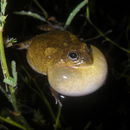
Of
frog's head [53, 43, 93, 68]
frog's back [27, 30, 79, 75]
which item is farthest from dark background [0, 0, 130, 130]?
frog's head [53, 43, 93, 68]

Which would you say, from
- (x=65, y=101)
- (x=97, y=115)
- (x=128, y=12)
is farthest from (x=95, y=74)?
(x=128, y=12)

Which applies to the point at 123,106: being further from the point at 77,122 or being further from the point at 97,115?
the point at 77,122

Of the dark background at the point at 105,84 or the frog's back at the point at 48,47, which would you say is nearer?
the frog's back at the point at 48,47

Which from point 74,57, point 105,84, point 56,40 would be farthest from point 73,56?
point 105,84

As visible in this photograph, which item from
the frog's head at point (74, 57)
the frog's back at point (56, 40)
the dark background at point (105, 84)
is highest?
the frog's back at point (56, 40)

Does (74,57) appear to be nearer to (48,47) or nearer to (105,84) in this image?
(48,47)

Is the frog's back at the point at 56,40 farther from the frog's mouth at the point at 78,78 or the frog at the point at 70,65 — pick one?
the frog's mouth at the point at 78,78

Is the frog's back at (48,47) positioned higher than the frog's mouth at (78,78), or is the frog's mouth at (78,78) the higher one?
the frog's back at (48,47)

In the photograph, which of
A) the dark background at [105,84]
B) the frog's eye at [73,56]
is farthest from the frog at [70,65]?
the dark background at [105,84]

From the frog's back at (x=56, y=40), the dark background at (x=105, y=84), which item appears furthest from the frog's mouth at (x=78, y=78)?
the dark background at (x=105, y=84)
